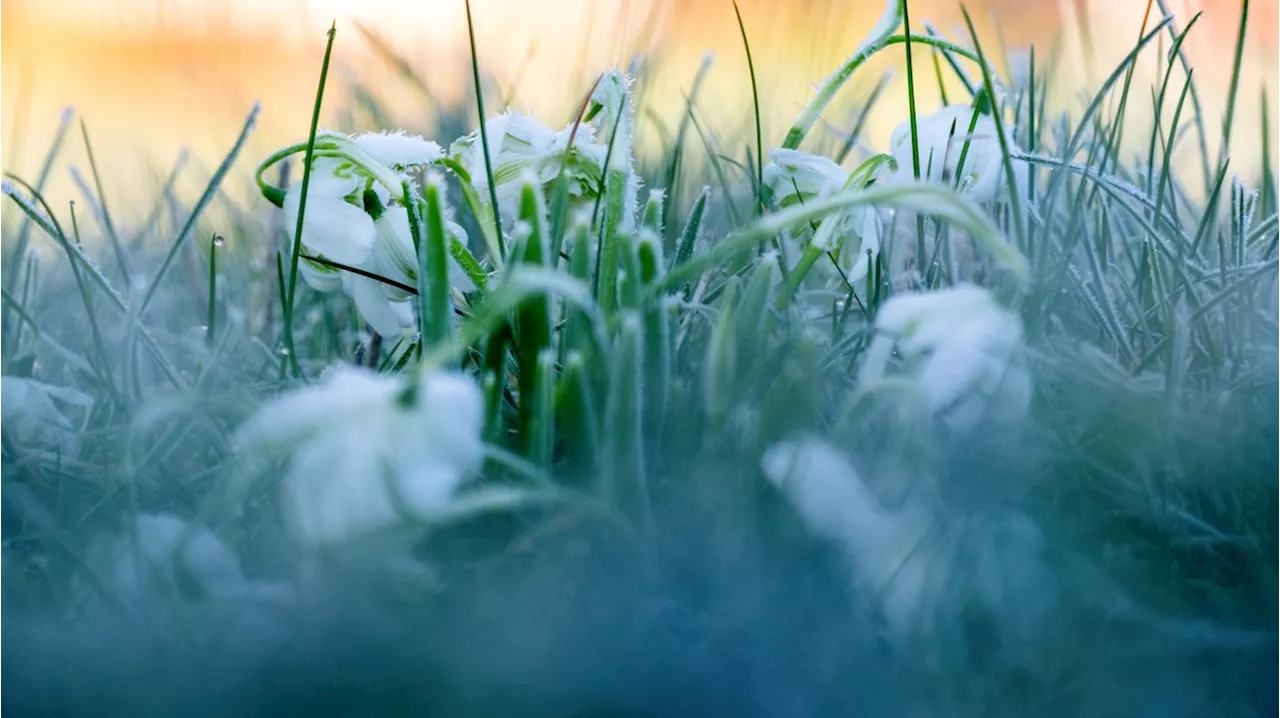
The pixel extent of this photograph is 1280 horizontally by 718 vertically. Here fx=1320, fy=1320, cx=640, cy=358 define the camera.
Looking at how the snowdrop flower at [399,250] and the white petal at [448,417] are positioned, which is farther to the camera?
the snowdrop flower at [399,250]

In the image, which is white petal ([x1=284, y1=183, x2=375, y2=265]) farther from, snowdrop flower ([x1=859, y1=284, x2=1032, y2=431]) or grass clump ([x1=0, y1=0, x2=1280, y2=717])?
snowdrop flower ([x1=859, y1=284, x2=1032, y2=431])

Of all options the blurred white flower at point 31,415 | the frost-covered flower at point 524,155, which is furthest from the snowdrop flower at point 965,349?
the blurred white flower at point 31,415

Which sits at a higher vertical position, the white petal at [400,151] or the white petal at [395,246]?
the white petal at [400,151]

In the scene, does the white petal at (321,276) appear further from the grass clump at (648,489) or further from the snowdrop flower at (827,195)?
the snowdrop flower at (827,195)

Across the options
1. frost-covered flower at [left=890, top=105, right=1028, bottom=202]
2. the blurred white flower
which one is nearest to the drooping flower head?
the blurred white flower

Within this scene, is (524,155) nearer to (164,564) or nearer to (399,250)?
(399,250)

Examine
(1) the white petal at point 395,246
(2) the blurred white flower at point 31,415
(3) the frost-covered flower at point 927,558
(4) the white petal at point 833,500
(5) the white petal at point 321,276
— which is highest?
(1) the white petal at point 395,246
